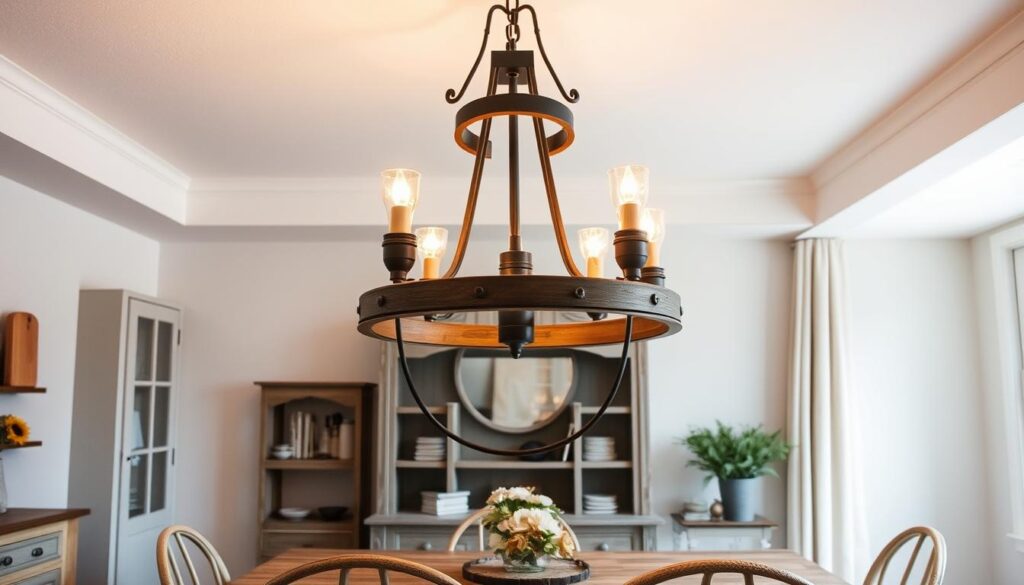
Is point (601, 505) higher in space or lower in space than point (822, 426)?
lower

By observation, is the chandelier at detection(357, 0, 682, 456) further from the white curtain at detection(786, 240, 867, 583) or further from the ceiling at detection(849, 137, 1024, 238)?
the white curtain at detection(786, 240, 867, 583)

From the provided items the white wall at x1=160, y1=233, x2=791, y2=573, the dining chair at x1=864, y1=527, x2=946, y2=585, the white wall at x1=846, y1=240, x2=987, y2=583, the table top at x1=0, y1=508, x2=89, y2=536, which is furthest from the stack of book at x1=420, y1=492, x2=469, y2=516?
the dining chair at x1=864, y1=527, x2=946, y2=585

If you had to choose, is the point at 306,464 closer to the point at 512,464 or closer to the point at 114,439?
the point at 114,439

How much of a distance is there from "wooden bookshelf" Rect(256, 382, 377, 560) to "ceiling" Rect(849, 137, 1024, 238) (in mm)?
2878

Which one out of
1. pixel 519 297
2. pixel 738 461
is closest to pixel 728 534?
pixel 738 461

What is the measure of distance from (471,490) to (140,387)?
1799 millimetres

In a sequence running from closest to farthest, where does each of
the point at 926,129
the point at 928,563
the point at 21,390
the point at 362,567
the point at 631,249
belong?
the point at 631,249 < the point at 362,567 < the point at 928,563 < the point at 926,129 < the point at 21,390

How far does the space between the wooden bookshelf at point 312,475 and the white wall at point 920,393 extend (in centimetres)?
271

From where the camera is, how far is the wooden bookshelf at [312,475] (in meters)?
4.32

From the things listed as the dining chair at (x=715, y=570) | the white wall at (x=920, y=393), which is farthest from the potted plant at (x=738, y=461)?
the dining chair at (x=715, y=570)

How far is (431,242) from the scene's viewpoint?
204cm

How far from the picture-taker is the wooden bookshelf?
432 cm

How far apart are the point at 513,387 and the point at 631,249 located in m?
3.01

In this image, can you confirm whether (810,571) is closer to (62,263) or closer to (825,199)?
(825,199)
